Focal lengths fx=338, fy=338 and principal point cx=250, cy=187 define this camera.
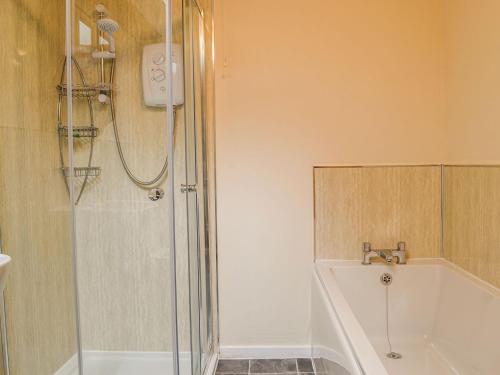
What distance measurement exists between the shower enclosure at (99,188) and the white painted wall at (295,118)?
0.37m

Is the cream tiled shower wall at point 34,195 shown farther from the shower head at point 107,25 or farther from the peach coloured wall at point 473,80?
the peach coloured wall at point 473,80

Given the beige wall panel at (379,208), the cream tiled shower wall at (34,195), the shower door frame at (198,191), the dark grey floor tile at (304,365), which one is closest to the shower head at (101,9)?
the cream tiled shower wall at (34,195)

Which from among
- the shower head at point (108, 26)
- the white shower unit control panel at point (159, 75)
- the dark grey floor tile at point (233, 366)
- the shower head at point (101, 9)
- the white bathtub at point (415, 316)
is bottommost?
the dark grey floor tile at point (233, 366)

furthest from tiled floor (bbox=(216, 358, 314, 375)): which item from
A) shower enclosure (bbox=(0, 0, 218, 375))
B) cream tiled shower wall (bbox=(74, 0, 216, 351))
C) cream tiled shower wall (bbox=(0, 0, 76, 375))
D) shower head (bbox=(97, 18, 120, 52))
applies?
shower head (bbox=(97, 18, 120, 52))

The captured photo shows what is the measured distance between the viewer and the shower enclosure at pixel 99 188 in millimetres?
1521

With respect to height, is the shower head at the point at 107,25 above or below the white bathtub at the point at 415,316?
above

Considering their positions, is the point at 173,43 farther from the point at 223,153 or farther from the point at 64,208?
the point at 64,208

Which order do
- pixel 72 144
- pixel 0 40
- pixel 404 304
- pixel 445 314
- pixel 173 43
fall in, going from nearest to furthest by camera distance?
pixel 0 40, pixel 173 43, pixel 72 144, pixel 445 314, pixel 404 304

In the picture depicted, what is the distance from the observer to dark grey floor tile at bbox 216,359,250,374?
2.00m

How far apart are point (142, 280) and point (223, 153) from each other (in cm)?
88

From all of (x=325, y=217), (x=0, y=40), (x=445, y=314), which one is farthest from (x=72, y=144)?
(x=445, y=314)

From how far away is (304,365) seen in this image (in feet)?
6.70

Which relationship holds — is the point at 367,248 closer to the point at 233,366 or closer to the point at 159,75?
the point at 233,366

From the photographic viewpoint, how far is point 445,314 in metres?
1.91
